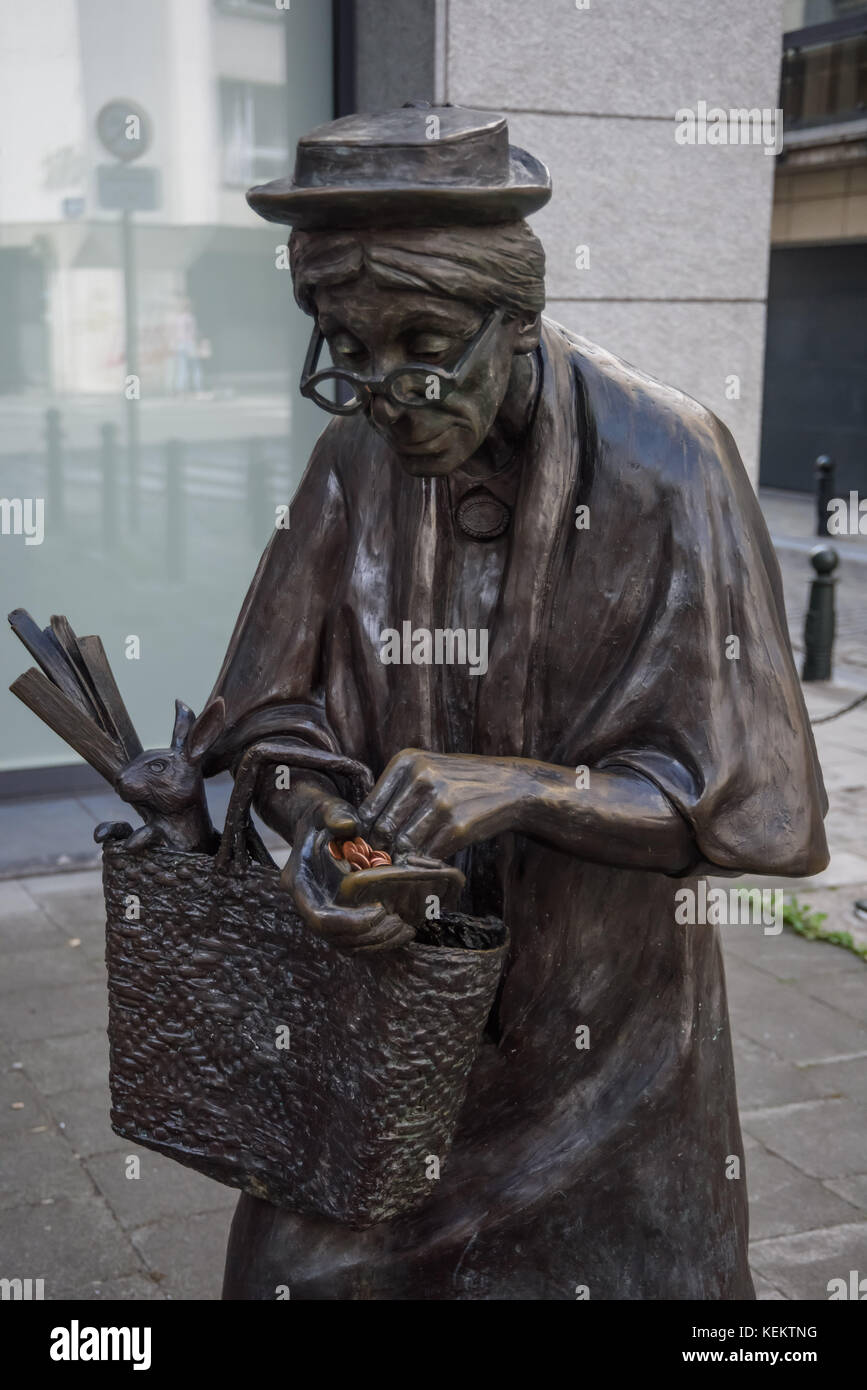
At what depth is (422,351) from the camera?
71.2 inches

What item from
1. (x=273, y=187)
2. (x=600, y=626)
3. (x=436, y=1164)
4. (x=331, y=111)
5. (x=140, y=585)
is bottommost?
(x=140, y=585)

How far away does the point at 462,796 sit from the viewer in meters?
1.85

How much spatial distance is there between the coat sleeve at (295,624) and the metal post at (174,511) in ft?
19.1

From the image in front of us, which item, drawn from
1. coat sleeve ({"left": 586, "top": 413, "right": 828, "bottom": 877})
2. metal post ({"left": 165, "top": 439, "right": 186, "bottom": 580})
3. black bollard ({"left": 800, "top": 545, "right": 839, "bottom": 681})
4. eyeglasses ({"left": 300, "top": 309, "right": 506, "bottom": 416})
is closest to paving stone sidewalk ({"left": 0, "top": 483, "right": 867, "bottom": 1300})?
metal post ({"left": 165, "top": 439, "right": 186, "bottom": 580})

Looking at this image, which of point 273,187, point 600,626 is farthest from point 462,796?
point 273,187

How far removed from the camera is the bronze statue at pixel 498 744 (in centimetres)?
180

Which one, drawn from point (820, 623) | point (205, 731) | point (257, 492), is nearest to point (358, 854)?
point (205, 731)

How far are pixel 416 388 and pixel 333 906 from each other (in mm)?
598

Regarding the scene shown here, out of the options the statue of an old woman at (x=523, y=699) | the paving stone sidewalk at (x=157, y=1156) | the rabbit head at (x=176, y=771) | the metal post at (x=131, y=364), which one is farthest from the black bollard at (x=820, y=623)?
the rabbit head at (x=176, y=771)

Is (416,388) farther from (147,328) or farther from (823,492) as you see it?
(823,492)

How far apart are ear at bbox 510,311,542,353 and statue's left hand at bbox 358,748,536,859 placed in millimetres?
501

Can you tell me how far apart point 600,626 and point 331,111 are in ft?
20.5

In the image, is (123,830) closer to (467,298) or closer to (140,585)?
(467,298)

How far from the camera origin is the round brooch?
2.13m
